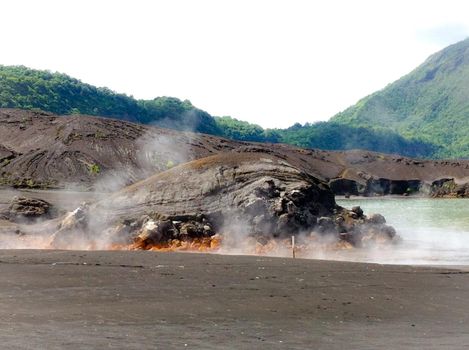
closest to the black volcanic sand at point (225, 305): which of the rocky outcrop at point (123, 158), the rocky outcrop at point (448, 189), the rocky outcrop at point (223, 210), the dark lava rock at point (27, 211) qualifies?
the rocky outcrop at point (223, 210)

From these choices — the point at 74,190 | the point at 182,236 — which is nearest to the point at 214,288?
the point at 182,236

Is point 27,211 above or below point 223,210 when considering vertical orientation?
below

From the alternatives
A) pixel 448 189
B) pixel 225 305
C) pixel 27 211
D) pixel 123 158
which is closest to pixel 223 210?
pixel 27 211

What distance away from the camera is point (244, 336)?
10602mm

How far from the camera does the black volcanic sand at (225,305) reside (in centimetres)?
1032

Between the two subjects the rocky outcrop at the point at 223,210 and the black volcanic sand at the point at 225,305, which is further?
the rocky outcrop at the point at 223,210

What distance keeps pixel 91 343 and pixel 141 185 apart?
23.8 m

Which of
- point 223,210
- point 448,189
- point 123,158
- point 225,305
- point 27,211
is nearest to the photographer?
point 225,305

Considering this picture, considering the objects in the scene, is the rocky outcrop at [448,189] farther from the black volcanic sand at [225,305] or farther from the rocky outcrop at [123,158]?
the black volcanic sand at [225,305]

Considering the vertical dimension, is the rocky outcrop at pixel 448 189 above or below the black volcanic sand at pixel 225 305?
below

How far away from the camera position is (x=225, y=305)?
13227 millimetres

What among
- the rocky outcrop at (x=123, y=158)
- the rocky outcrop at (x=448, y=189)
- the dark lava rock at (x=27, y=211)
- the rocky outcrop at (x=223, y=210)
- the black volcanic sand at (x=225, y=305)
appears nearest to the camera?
the black volcanic sand at (x=225, y=305)

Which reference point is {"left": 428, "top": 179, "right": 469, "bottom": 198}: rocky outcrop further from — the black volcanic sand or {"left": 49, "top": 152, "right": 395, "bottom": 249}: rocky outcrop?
the black volcanic sand

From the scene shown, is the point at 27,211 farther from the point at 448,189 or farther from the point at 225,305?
the point at 448,189
